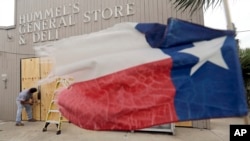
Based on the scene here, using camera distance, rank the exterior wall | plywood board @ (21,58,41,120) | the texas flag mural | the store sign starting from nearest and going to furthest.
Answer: the texas flag mural
the exterior wall
the store sign
plywood board @ (21,58,41,120)

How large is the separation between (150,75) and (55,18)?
27.9 ft

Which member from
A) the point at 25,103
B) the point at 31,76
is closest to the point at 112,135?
the point at 25,103

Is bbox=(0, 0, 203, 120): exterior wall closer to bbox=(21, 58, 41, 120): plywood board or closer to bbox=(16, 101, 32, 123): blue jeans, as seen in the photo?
bbox=(21, 58, 41, 120): plywood board

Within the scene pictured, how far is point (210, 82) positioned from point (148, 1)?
22.7 ft

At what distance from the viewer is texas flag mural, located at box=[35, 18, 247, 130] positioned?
2051 mm

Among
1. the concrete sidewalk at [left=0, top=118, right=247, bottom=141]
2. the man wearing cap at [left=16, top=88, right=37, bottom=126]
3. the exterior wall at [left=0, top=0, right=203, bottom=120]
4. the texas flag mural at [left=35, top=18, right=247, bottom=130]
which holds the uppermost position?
the exterior wall at [left=0, top=0, right=203, bottom=120]

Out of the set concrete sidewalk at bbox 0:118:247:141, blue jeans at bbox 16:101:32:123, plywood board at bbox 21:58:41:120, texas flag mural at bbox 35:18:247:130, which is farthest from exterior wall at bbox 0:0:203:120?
texas flag mural at bbox 35:18:247:130

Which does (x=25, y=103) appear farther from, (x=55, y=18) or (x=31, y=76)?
(x=55, y=18)

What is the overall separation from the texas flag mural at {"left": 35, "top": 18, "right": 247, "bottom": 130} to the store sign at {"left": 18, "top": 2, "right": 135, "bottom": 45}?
21.7 ft

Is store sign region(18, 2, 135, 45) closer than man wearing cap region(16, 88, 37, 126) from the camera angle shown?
Yes

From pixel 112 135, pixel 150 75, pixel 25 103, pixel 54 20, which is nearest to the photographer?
pixel 150 75

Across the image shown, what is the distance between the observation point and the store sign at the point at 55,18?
9.05m

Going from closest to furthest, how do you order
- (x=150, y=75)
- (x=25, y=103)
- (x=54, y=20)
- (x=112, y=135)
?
(x=150, y=75)
(x=112, y=135)
(x=25, y=103)
(x=54, y=20)

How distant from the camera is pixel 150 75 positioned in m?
2.23
